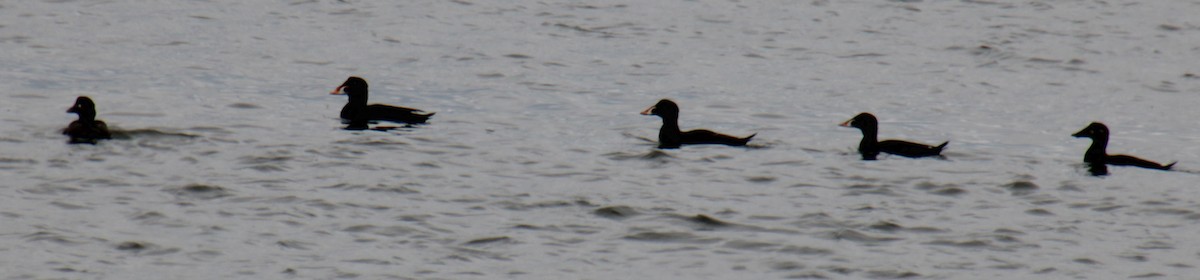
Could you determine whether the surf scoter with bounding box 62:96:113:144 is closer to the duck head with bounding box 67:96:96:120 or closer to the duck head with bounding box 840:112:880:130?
the duck head with bounding box 67:96:96:120

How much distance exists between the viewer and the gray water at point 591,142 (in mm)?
13961

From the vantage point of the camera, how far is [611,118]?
22203mm

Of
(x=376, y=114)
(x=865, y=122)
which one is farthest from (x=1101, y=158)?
(x=376, y=114)

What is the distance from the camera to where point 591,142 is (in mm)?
20156

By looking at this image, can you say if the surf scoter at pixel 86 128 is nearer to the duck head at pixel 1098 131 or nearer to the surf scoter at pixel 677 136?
the surf scoter at pixel 677 136

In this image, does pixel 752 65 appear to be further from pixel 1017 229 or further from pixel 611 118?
pixel 1017 229

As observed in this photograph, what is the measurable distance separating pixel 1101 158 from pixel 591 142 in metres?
5.10

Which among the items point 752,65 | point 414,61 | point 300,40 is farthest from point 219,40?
point 752,65

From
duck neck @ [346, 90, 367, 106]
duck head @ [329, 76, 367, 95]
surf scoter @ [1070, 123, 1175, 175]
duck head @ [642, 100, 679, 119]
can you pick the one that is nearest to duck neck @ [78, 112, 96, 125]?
duck neck @ [346, 90, 367, 106]

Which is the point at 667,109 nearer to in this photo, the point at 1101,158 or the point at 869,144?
the point at 869,144

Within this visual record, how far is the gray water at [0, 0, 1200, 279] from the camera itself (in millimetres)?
13961

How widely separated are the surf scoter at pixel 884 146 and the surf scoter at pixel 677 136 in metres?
1.16

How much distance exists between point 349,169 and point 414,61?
976 cm

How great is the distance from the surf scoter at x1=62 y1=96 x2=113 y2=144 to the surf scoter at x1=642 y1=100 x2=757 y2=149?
5508mm
